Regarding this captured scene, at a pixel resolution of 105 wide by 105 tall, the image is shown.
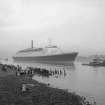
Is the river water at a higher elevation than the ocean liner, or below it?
below

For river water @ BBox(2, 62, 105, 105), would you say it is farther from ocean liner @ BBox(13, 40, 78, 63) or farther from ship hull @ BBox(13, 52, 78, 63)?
ocean liner @ BBox(13, 40, 78, 63)

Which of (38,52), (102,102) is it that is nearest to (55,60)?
(38,52)

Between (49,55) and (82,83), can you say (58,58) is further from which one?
(82,83)

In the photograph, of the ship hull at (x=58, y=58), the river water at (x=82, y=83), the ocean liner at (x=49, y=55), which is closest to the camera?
the river water at (x=82, y=83)

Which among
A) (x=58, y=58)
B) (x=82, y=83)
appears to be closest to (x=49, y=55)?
(x=58, y=58)

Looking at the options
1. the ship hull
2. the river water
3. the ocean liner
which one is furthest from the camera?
the ocean liner

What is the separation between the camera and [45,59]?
345ft

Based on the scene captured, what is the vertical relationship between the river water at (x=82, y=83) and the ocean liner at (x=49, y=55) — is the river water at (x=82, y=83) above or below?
below

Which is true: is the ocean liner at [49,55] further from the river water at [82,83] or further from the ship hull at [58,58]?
the river water at [82,83]

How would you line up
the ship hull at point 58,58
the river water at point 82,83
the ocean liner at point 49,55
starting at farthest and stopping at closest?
the ocean liner at point 49,55, the ship hull at point 58,58, the river water at point 82,83

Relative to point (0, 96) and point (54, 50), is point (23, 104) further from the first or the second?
point (54, 50)

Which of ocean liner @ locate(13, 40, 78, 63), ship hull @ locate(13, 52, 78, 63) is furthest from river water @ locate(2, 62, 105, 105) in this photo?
ocean liner @ locate(13, 40, 78, 63)

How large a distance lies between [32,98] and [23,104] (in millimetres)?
1574

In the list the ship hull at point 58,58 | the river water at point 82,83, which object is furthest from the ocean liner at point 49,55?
the river water at point 82,83
